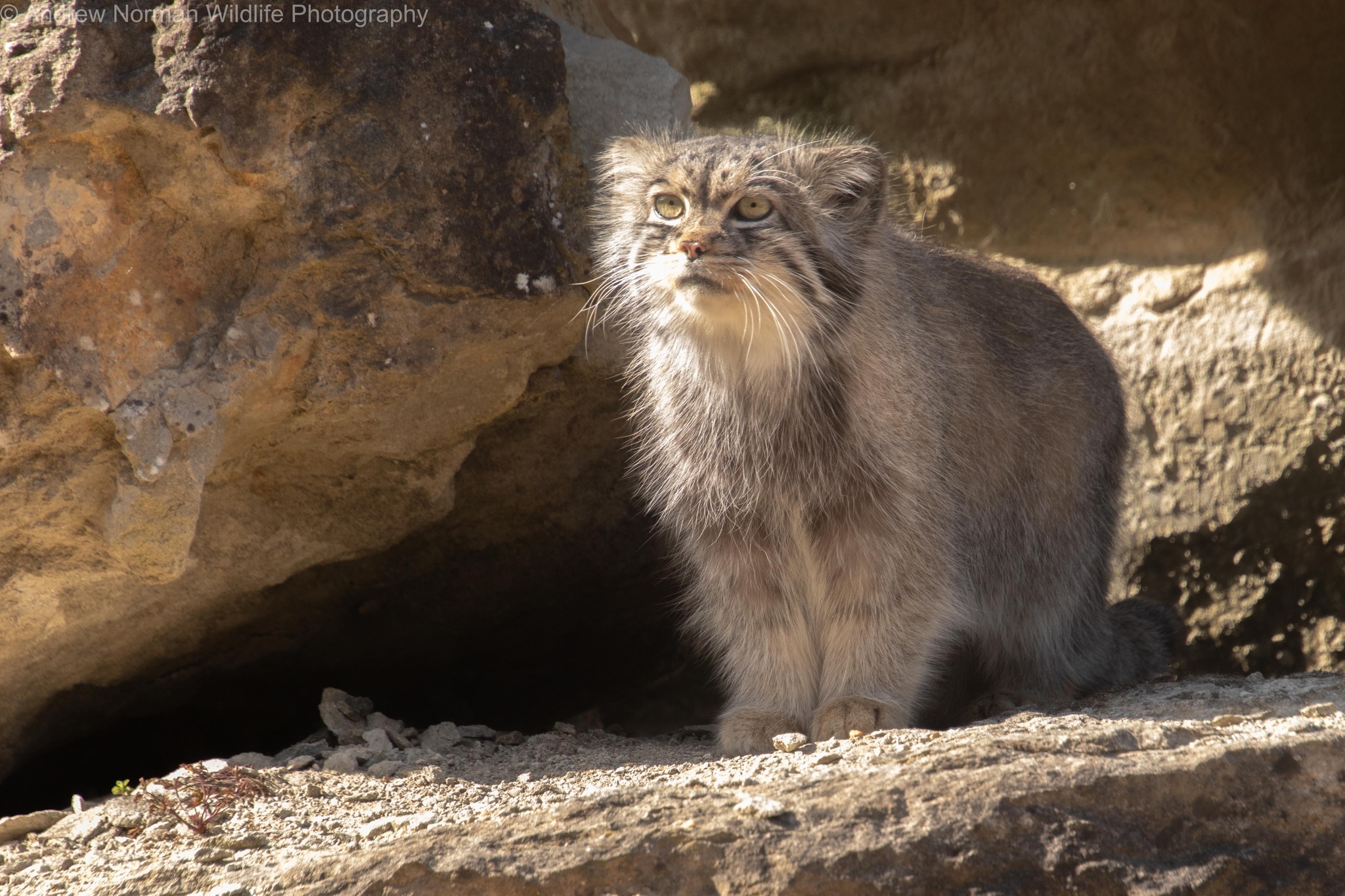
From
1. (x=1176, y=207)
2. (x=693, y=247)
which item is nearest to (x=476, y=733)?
(x=693, y=247)

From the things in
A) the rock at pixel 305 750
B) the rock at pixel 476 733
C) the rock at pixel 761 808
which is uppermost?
the rock at pixel 761 808

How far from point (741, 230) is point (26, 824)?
2454mm

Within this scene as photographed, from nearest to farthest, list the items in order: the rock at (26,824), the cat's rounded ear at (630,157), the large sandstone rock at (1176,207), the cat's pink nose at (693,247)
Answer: the rock at (26,824), the cat's pink nose at (693,247), the cat's rounded ear at (630,157), the large sandstone rock at (1176,207)

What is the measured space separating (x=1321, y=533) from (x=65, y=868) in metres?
4.57

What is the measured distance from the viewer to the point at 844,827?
8.25 ft

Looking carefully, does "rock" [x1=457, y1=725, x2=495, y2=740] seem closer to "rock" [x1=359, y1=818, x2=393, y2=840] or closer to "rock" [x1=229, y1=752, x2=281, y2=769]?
"rock" [x1=229, y1=752, x2=281, y2=769]

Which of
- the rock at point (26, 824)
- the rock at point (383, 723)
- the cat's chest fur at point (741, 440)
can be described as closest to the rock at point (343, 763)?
the rock at point (383, 723)

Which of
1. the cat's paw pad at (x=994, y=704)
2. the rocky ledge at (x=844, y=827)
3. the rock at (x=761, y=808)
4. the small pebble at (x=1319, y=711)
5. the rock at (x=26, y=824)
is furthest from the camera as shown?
the cat's paw pad at (x=994, y=704)

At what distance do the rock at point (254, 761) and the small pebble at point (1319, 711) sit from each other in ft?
8.85

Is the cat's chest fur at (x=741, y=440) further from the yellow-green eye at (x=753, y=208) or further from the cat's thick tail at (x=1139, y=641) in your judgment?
the cat's thick tail at (x=1139, y=641)

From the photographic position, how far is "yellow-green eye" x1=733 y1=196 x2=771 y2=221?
3.51m

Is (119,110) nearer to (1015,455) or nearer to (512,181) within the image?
(512,181)

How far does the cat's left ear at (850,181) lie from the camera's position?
3721 millimetres

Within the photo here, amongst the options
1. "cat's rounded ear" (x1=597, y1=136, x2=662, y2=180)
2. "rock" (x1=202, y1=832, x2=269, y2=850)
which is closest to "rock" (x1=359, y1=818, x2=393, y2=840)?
"rock" (x1=202, y1=832, x2=269, y2=850)
